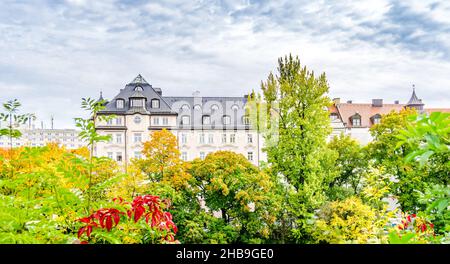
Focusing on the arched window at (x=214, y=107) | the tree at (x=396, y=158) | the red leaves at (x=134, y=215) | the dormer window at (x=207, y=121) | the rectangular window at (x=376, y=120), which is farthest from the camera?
the rectangular window at (x=376, y=120)

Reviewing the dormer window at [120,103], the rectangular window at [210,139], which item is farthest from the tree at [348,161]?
the dormer window at [120,103]

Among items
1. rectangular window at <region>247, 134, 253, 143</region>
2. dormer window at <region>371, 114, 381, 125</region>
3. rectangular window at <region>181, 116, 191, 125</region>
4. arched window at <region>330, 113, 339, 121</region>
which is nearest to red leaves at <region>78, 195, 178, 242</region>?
rectangular window at <region>247, 134, 253, 143</region>

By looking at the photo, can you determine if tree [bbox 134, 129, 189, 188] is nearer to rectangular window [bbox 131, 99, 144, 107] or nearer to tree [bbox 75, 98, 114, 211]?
rectangular window [bbox 131, 99, 144, 107]

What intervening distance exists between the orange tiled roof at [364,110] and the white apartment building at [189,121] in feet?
4.21

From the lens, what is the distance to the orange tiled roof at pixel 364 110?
5695mm

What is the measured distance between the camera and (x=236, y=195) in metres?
6.20

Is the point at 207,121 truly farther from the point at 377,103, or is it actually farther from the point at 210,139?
the point at 377,103

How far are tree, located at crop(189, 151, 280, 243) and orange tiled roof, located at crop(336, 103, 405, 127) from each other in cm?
147

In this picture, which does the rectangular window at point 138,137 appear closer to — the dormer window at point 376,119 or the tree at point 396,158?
the tree at point 396,158

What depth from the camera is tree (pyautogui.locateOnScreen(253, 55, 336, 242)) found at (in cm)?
566

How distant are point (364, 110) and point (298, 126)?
1.33 meters

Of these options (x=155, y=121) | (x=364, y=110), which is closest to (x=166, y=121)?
(x=155, y=121)
